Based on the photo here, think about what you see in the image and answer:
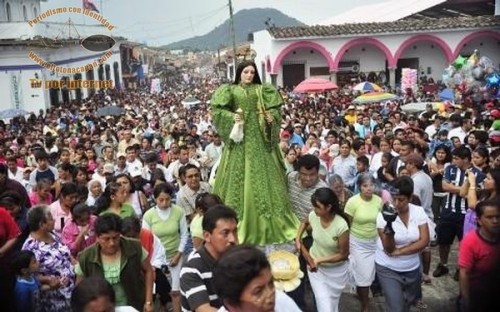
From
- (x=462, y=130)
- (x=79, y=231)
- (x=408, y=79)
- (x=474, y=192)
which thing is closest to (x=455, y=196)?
(x=474, y=192)

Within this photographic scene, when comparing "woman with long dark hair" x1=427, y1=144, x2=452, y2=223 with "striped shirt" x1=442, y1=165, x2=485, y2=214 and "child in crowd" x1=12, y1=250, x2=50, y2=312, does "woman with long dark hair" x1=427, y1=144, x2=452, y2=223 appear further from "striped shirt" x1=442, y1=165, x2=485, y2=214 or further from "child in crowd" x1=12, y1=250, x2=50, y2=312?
"child in crowd" x1=12, y1=250, x2=50, y2=312

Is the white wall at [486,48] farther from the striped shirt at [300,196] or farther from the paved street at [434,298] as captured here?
the striped shirt at [300,196]

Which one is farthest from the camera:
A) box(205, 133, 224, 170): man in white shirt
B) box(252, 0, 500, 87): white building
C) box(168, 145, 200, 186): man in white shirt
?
box(252, 0, 500, 87): white building

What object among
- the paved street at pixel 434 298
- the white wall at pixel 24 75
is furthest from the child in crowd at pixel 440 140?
the white wall at pixel 24 75

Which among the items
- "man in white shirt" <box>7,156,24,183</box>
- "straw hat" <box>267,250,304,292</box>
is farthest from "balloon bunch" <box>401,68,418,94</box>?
"straw hat" <box>267,250,304,292</box>

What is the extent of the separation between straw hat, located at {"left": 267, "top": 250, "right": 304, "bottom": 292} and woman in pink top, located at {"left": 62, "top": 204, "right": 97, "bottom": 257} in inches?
72.1

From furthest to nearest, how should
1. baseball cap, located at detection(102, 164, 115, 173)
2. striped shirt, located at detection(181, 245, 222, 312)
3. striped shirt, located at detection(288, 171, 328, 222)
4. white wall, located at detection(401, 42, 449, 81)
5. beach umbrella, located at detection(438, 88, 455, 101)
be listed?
white wall, located at detection(401, 42, 449, 81) < beach umbrella, located at detection(438, 88, 455, 101) < baseball cap, located at detection(102, 164, 115, 173) < striped shirt, located at detection(288, 171, 328, 222) < striped shirt, located at detection(181, 245, 222, 312)

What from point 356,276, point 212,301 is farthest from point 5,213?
point 356,276

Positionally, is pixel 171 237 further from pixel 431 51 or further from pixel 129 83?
pixel 129 83

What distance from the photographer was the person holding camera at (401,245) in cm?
452

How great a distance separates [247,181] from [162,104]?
22682 millimetres

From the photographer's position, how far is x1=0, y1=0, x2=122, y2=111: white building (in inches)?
885

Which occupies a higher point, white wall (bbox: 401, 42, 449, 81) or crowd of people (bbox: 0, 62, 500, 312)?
white wall (bbox: 401, 42, 449, 81)

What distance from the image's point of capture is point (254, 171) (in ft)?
A: 17.2
